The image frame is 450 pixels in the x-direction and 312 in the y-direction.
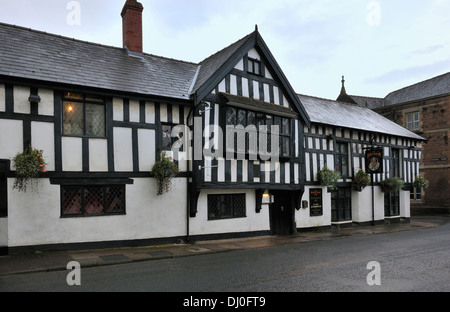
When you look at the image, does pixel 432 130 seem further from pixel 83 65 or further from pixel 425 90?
pixel 83 65

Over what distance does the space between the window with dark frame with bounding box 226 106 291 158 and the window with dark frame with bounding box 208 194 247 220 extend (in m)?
2.06

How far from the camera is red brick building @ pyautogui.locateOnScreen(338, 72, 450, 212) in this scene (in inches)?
1171

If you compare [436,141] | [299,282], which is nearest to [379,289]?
[299,282]

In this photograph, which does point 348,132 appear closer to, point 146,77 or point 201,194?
point 201,194

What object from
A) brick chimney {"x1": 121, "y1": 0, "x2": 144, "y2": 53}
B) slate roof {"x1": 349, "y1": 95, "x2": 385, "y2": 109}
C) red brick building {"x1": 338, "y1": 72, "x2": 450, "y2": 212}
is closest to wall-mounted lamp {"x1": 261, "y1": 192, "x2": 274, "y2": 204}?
brick chimney {"x1": 121, "y1": 0, "x2": 144, "y2": 53}

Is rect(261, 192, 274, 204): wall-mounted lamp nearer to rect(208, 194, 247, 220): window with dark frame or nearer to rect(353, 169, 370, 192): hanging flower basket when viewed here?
rect(208, 194, 247, 220): window with dark frame

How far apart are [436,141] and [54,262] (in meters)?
31.2

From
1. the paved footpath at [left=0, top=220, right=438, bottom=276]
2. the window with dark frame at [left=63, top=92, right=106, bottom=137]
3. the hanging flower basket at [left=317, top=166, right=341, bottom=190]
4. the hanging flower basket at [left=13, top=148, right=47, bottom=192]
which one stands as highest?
the window with dark frame at [left=63, top=92, right=106, bottom=137]


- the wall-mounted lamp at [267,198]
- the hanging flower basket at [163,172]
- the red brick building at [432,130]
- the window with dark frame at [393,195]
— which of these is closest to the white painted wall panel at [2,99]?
the hanging flower basket at [163,172]

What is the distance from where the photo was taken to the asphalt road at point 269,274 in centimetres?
719

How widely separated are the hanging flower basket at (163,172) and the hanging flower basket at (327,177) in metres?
8.50

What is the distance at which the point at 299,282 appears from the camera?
25.2 feet
